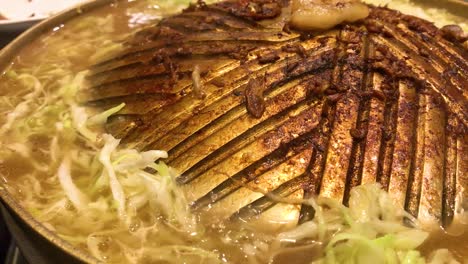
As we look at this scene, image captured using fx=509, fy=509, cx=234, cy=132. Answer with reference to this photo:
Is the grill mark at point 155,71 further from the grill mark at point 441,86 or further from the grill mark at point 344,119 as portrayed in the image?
the grill mark at point 441,86

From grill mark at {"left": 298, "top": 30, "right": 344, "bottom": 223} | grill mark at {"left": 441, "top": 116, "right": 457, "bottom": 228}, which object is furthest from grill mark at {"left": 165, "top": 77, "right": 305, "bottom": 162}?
grill mark at {"left": 441, "top": 116, "right": 457, "bottom": 228}

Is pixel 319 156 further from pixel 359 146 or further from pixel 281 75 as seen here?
pixel 281 75

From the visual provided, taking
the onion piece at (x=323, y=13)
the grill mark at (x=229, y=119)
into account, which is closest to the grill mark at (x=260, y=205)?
the grill mark at (x=229, y=119)

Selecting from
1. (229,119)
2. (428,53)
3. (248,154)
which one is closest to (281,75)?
(229,119)

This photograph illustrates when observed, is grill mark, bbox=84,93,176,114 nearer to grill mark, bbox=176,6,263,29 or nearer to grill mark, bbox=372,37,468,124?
grill mark, bbox=176,6,263,29

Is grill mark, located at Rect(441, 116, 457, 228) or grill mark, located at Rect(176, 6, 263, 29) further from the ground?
grill mark, located at Rect(176, 6, 263, 29)

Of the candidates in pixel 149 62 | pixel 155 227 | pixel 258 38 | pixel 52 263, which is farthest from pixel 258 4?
pixel 52 263
